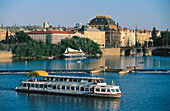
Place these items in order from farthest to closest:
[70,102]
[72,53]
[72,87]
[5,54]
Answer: [72,53] < [5,54] < [72,87] < [70,102]

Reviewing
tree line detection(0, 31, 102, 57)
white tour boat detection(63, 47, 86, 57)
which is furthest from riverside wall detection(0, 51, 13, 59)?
white tour boat detection(63, 47, 86, 57)

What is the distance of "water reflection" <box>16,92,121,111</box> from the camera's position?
5384 centimetres

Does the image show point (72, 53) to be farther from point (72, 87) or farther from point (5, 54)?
point (72, 87)

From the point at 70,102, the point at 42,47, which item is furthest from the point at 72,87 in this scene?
the point at 42,47

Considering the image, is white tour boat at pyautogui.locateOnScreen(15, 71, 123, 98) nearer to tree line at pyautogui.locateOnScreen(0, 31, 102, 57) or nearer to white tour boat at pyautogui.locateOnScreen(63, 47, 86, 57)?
tree line at pyautogui.locateOnScreen(0, 31, 102, 57)

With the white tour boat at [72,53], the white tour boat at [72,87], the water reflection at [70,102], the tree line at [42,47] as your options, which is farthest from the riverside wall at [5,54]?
the water reflection at [70,102]

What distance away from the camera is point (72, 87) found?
61281 millimetres

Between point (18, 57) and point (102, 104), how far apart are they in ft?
342

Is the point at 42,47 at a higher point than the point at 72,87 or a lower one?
higher

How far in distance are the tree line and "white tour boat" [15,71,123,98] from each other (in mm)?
91428

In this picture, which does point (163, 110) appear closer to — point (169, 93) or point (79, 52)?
point (169, 93)

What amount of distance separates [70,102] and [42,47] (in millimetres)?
110826

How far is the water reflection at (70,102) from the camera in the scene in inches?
2120

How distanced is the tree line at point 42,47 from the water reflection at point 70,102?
321 ft
